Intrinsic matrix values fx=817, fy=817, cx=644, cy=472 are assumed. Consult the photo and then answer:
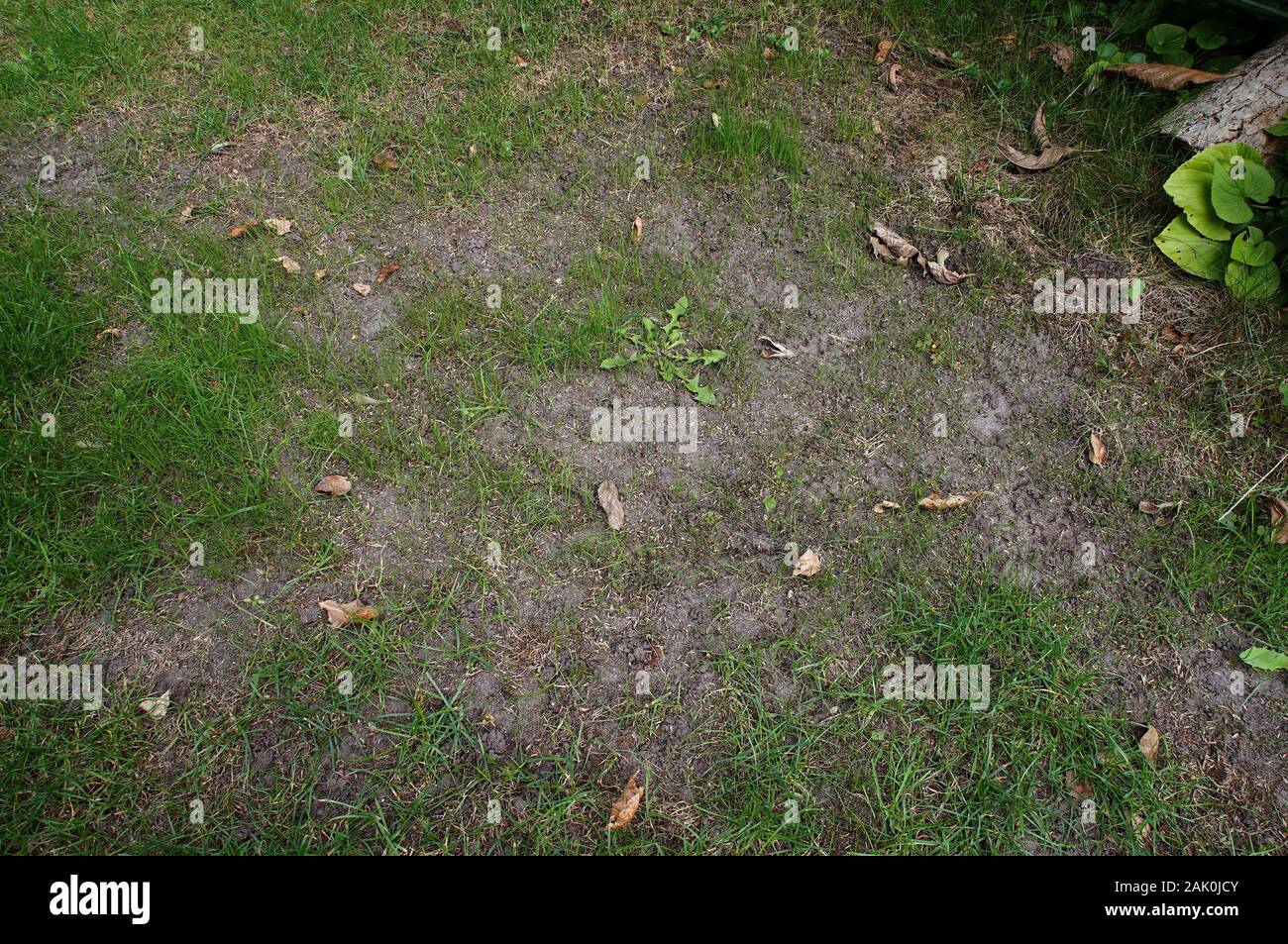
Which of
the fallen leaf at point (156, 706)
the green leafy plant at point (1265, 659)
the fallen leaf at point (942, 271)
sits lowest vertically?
the fallen leaf at point (156, 706)

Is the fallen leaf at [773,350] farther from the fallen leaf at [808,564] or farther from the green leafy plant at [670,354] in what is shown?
the fallen leaf at [808,564]

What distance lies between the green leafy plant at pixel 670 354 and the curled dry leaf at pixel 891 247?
949 millimetres

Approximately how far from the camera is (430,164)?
13.2ft

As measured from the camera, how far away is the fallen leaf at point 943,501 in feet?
10.2

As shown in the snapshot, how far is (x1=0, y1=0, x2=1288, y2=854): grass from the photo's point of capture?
2564 millimetres

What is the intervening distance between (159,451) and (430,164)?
6.13 feet

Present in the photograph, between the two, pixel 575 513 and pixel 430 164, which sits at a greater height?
pixel 430 164

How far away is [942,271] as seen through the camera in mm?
3645

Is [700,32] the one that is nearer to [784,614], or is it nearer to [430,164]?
[430,164]

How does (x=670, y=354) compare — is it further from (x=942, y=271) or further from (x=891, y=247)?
(x=942, y=271)

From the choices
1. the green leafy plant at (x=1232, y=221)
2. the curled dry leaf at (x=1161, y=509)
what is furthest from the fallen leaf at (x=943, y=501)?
the green leafy plant at (x=1232, y=221)

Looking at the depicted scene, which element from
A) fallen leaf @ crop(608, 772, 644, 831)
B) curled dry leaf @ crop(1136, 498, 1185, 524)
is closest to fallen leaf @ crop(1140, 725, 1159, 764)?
curled dry leaf @ crop(1136, 498, 1185, 524)

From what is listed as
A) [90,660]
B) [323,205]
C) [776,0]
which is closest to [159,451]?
[90,660]
